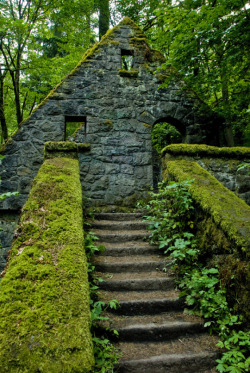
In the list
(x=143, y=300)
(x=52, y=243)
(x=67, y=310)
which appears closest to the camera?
(x=67, y=310)

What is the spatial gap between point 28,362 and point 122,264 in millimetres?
1908

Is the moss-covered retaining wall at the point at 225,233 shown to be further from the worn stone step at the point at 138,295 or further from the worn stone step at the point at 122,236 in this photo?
the worn stone step at the point at 122,236

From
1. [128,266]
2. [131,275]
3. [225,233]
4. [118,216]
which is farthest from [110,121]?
[225,233]

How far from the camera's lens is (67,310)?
1535 millimetres

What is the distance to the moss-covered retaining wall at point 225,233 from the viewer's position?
2.13m

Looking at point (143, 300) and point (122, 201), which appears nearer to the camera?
point (143, 300)

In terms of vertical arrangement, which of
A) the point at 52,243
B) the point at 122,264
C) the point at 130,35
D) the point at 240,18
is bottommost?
the point at 122,264

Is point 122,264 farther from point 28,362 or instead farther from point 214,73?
point 214,73

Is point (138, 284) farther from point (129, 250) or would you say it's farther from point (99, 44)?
point (99, 44)

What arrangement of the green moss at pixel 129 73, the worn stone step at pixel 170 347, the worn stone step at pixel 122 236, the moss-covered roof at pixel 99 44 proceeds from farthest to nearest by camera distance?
the green moss at pixel 129 73 < the moss-covered roof at pixel 99 44 < the worn stone step at pixel 122 236 < the worn stone step at pixel 170 347

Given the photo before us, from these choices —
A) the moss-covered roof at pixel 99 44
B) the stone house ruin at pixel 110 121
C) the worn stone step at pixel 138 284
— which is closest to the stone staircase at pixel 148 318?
the worn stone step at pixel 138 284

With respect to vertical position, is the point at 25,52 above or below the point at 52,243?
above

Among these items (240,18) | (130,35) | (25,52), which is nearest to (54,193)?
(240,18)

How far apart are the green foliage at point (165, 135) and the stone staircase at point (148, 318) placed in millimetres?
5833
